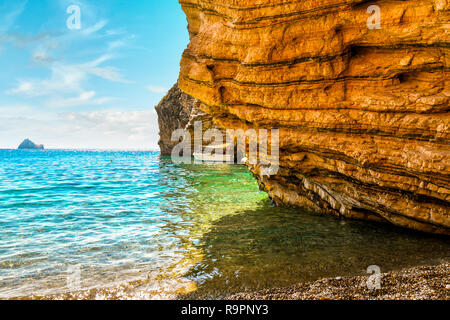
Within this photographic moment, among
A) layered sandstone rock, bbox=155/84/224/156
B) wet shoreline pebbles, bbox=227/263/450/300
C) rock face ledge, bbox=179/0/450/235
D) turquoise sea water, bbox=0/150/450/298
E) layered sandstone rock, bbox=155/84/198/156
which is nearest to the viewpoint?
wet shoreline pebbles, bbox=227/263/450/300

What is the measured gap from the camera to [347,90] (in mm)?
7613

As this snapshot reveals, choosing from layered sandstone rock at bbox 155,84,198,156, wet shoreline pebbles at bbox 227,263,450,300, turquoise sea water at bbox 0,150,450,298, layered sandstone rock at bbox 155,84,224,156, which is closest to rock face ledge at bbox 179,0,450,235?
turquoise sea water at bbox 0,150,450,298

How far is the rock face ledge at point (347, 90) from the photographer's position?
21.2 ft

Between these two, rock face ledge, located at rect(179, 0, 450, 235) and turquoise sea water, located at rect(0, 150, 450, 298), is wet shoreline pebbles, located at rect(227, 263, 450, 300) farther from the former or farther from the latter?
rock face ledge, located at rect(179, 0, 450, 235)

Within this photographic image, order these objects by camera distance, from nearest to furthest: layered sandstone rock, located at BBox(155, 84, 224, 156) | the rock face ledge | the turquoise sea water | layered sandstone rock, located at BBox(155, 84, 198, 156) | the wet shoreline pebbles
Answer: the wet shoreline pebbles, the turquoise sea water, the rock face ledge, layered sandstone rock, located at BBox(155, 84, 224, 156), layered sandstone rock, located at BBox(155, 84, 198, 156)

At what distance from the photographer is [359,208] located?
919 centimetres

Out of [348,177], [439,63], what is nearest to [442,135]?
[439,63]

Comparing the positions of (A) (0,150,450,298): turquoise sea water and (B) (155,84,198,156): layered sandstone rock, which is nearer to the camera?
(A) (0,150,450,298): turquoise sea water

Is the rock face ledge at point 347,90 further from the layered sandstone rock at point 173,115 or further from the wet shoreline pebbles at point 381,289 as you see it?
the layered sandstone rock at point 173,115

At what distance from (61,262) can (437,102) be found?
9079mm

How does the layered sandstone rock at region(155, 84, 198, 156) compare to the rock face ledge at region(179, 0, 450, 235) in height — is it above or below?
above

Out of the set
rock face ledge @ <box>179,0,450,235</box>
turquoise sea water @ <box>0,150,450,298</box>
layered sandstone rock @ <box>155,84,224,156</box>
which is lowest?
turquoise sea water @ <box>0,150,450,298</box>

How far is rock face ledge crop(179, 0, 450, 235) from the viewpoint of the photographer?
646 cm

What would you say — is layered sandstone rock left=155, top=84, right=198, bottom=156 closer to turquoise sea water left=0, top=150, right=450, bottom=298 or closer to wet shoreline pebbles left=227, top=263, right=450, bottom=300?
turquoise sea water left=0, top=150, right=450, bottom=298
